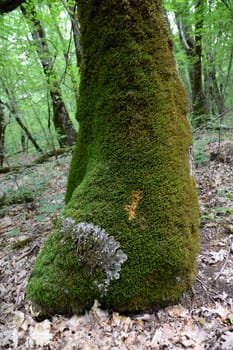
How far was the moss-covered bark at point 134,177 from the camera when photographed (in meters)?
2.09

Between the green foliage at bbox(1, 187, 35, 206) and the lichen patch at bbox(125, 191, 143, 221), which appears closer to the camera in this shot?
the lichen patch at bbox(125, 191, 143, 221)

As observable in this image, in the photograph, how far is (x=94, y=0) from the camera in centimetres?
243

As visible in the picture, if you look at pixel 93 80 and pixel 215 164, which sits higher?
pixel 93 80

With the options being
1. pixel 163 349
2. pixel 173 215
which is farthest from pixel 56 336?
pixel 173 215

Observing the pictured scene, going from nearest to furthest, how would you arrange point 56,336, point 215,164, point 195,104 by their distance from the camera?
point 56,336
point 215,164
point 195,104

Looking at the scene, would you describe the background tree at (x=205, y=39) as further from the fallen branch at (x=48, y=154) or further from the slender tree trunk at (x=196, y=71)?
the fallen branch at (x=48, y=154)

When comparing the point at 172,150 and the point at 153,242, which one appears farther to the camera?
the point at 172,150

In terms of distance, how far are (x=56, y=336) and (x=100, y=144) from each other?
186 centimetres

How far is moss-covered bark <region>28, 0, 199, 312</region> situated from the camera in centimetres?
209

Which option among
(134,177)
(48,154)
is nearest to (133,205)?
(134,177)

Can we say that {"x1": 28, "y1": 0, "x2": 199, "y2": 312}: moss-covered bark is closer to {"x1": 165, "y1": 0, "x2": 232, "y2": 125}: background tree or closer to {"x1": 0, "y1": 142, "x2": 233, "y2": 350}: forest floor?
{"x1": 0, "y1": 142, "x2": 233, "y2": 350}: forest floor

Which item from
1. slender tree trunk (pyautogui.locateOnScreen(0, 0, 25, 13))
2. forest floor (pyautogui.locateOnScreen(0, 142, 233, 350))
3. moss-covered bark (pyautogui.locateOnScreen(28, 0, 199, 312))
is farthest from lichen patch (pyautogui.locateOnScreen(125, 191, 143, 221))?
slender tree trunk (pyautogui.locateOnScreen(0, 0, 25, 13))

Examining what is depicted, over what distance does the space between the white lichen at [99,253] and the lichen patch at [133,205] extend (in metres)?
0.28

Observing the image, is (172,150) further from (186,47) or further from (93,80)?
(186,47)
